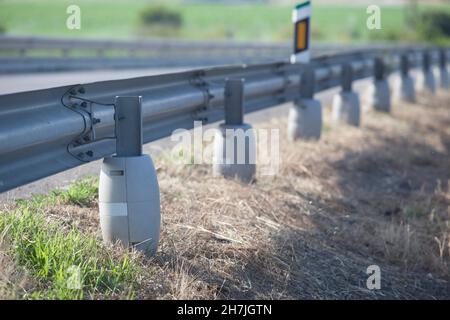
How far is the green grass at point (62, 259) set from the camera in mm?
3906

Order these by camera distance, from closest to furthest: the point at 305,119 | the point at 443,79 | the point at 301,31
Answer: the point at 305,119
the point at 301,31
the point at 443,79

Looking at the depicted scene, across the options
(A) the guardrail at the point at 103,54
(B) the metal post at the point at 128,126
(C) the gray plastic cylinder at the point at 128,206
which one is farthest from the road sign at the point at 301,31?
(C) the gray plastic cylinder at the point at 128,206

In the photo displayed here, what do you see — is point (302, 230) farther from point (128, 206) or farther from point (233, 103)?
point (128, 206)

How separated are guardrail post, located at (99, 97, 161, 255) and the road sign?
16.5ft

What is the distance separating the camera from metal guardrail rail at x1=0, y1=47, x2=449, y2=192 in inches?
162

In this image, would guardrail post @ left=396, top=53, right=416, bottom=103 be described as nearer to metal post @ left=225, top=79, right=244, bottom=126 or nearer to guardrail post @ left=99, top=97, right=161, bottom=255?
metal post @ left=225, top=79, right=244, bottom=126

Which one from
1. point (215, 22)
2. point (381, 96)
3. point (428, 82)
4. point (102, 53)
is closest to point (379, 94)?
point (381, 96)

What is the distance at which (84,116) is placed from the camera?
15.2 feet

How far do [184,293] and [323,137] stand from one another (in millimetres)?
5734

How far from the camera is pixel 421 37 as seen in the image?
55.7 m

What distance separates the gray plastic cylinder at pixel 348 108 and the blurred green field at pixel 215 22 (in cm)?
3733

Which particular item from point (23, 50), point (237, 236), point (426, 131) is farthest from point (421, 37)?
point (237, 236)

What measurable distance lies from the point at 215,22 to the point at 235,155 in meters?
67.9

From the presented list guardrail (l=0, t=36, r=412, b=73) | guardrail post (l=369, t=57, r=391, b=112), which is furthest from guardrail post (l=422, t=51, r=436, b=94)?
guardrail post (l=369, t=57, r=391, b=112)
